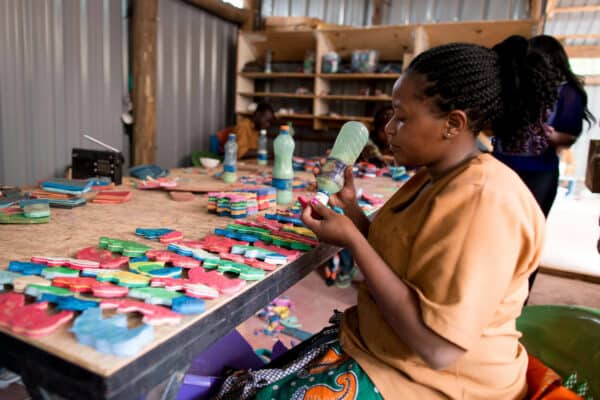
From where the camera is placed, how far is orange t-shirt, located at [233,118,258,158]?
5.50 m

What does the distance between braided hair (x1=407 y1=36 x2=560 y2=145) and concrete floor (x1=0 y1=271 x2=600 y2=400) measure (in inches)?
80.9

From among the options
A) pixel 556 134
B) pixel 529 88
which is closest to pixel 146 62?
pixel 556 134

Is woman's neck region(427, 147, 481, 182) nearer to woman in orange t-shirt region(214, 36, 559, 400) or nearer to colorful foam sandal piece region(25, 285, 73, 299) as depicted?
woman in orange t-shirt region(214, 36, 559, 400)

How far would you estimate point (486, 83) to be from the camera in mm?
971

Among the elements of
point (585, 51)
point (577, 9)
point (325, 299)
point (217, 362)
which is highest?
point (577, 9)


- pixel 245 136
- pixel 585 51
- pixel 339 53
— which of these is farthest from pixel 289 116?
pixel 585 51

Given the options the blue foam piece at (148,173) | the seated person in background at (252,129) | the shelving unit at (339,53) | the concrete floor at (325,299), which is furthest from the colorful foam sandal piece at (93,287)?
the shelving unit at (339,53)

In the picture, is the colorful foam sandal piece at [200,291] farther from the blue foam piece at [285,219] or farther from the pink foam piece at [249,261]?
the blue foam piece at [285,219]

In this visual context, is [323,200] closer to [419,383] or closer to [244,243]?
[244,243]

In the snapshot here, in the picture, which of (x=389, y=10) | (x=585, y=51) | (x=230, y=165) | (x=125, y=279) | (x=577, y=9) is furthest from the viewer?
(x=389, y=10)

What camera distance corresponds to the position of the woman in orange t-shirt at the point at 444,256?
797mm

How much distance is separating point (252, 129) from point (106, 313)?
17.2 ft

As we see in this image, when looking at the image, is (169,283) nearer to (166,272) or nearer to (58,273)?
(166,272)

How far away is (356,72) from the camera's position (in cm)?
558
